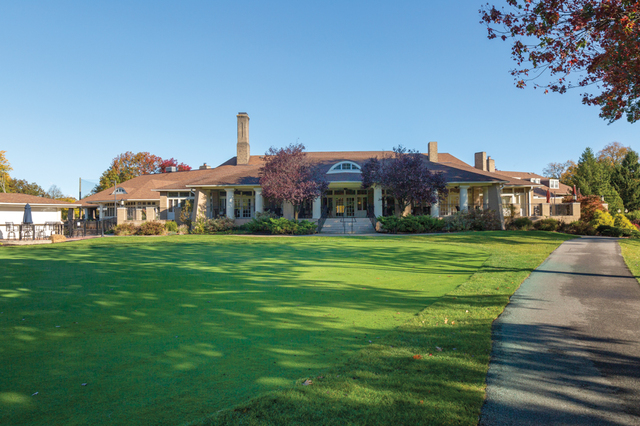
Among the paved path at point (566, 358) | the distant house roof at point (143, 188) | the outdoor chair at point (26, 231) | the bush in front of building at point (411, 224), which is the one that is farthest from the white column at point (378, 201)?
the outdoor chair at point (26, 231)

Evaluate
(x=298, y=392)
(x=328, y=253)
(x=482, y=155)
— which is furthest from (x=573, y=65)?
(x=482, y=155)

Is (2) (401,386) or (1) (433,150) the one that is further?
(1) (433,150)

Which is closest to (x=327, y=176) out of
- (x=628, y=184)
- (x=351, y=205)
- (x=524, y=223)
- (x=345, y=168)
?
(x=345, y=168)

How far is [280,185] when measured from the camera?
88.8 feet

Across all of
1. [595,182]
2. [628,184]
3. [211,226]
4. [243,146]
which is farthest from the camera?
[628,184]

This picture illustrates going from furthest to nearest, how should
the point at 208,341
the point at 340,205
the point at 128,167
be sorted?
the point at 128,167, the point at 340,205, the point at 208,341

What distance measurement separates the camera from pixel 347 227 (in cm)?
2867

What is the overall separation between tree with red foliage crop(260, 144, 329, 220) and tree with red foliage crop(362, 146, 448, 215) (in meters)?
4.44

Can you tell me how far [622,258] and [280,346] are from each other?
41.6 ft

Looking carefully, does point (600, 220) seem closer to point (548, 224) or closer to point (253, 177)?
point (548, 224)

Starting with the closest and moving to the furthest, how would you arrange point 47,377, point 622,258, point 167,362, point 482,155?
point 47,377 → point 167,362 → point 622,258 → point 482,155

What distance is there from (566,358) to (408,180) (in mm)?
22630

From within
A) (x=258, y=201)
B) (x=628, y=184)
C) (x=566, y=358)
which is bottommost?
(x=566, y=358)

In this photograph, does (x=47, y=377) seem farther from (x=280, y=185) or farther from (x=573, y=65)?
(x=280, y=185)
